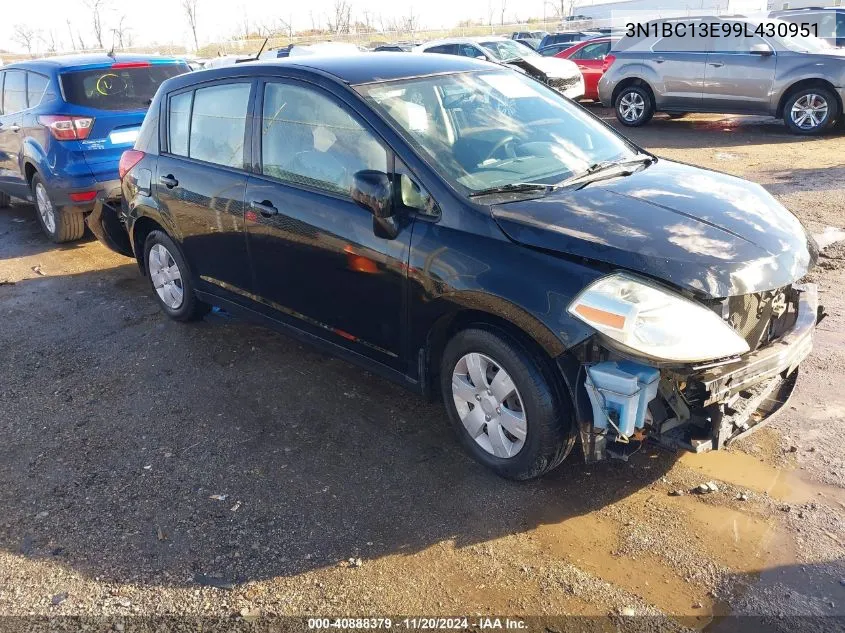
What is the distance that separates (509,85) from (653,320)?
2122 millimetres

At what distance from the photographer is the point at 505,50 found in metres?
16.8

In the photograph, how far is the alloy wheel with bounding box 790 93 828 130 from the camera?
1137 centimetres

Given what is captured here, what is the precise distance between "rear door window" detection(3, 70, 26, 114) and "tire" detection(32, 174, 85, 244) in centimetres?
91

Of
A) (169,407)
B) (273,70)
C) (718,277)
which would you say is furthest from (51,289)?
(718,277)

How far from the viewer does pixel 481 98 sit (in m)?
4.11

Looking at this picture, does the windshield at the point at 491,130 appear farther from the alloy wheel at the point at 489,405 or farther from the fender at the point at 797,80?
the fender at the point at 797,80

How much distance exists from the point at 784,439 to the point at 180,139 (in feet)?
13.7

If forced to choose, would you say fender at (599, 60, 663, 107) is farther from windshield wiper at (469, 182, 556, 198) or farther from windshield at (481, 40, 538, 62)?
windshield wiper at (469, 182, 556, 198)

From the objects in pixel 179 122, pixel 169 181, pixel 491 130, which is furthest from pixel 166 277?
pixel 491 130

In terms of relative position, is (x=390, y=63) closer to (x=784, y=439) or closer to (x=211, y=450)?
(x=211, y=450)

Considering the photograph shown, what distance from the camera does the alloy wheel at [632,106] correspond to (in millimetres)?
13288

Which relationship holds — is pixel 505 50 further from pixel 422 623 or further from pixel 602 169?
pixel 422 623

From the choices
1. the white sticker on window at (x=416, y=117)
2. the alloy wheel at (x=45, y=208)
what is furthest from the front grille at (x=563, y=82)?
the white sticker on window at (x=416, y=117)

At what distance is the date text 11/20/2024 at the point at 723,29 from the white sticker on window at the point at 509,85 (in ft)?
30.7
